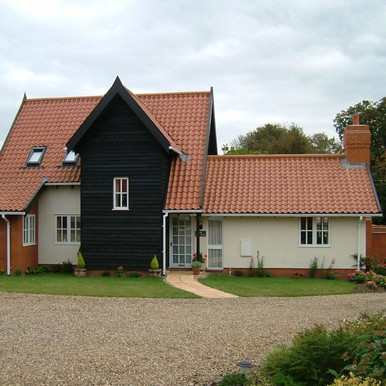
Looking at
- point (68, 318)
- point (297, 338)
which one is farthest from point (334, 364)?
point (68, 318)

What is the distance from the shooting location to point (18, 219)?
2272cm

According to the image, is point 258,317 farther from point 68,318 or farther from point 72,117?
point 72,117

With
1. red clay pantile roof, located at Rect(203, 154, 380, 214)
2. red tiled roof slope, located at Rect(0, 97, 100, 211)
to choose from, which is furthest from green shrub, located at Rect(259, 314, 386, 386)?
red tiled roof slope, located at Rect(0, 97, 100, 211)

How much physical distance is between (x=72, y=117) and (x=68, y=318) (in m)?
15.8

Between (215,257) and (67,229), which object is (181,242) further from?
(67,229)

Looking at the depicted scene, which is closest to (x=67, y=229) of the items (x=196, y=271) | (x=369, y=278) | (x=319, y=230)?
(x=196, y=271)

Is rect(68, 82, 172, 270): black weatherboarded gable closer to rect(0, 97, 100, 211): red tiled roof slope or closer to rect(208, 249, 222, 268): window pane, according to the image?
rect(0, 97, 100, 211): red tiled roof slope

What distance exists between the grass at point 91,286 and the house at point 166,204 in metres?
1.45

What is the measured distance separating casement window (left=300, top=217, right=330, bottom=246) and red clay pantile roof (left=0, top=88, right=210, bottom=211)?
15.3 ft

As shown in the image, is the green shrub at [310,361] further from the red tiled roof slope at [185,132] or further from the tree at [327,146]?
the tree at [327,146]

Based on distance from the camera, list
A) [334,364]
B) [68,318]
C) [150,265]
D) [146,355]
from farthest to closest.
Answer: [150,265] → [68,318] → [146,355] → [334,364]

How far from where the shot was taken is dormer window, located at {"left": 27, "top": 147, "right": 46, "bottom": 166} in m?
25.1

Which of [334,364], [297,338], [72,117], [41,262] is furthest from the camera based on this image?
[72,117]

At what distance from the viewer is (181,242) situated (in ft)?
77.4
